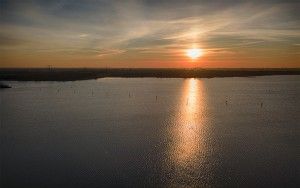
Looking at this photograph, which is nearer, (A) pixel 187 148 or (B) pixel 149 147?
(A) pixel 187 148

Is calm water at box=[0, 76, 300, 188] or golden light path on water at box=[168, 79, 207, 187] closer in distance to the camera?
golden light path on water at box=[168, 79, 207, 187]

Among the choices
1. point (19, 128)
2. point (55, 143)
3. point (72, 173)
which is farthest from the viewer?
point (19, 128)

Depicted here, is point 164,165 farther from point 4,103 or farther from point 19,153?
point 4,103

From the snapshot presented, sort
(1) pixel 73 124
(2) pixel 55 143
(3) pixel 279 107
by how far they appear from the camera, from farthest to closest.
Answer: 1. (3) pixel 279 107
2. (1) pixel 73 124
3. (2) pixel 55 143

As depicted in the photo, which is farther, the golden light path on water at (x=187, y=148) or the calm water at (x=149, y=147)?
the calm water at (x=149, y=147)

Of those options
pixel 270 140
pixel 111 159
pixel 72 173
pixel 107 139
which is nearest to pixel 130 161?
pixel 111 159

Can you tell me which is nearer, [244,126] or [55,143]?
[55,143]
